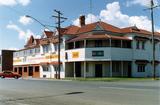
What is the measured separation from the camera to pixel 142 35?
193 feet

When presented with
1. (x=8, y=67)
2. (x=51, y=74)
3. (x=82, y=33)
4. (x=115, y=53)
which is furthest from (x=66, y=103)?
(x=8, y=67)

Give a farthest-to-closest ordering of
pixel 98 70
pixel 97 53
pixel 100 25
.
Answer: pixel 100 25, pixel 98 70, pixel 97 53

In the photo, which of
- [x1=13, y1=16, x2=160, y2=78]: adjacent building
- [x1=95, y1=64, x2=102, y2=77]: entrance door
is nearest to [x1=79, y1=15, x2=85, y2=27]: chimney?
[x1=13, y1=16, x2=160, y2=78]: adjacent building

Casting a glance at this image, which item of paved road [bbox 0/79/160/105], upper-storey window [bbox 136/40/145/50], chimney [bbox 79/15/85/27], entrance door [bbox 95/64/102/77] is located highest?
chimney [bbox 79/15/85/27]

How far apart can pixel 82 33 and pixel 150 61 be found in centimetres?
1290

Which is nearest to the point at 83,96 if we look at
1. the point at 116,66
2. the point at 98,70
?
the point at 98,70

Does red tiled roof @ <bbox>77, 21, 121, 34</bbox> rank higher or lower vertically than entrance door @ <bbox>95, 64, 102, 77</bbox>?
higher

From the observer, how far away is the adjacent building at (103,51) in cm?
5412

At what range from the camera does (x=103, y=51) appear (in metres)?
53.8

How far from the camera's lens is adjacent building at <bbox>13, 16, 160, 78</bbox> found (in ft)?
178

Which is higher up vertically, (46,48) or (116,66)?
(46,48)

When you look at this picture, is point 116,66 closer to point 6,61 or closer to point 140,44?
point 140,44

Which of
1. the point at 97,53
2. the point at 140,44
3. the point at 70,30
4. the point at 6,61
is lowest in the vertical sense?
the point at 6,61

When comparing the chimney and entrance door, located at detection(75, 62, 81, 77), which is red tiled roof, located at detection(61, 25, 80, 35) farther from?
entrance door, located at detection(75, 62, 81, 77)
